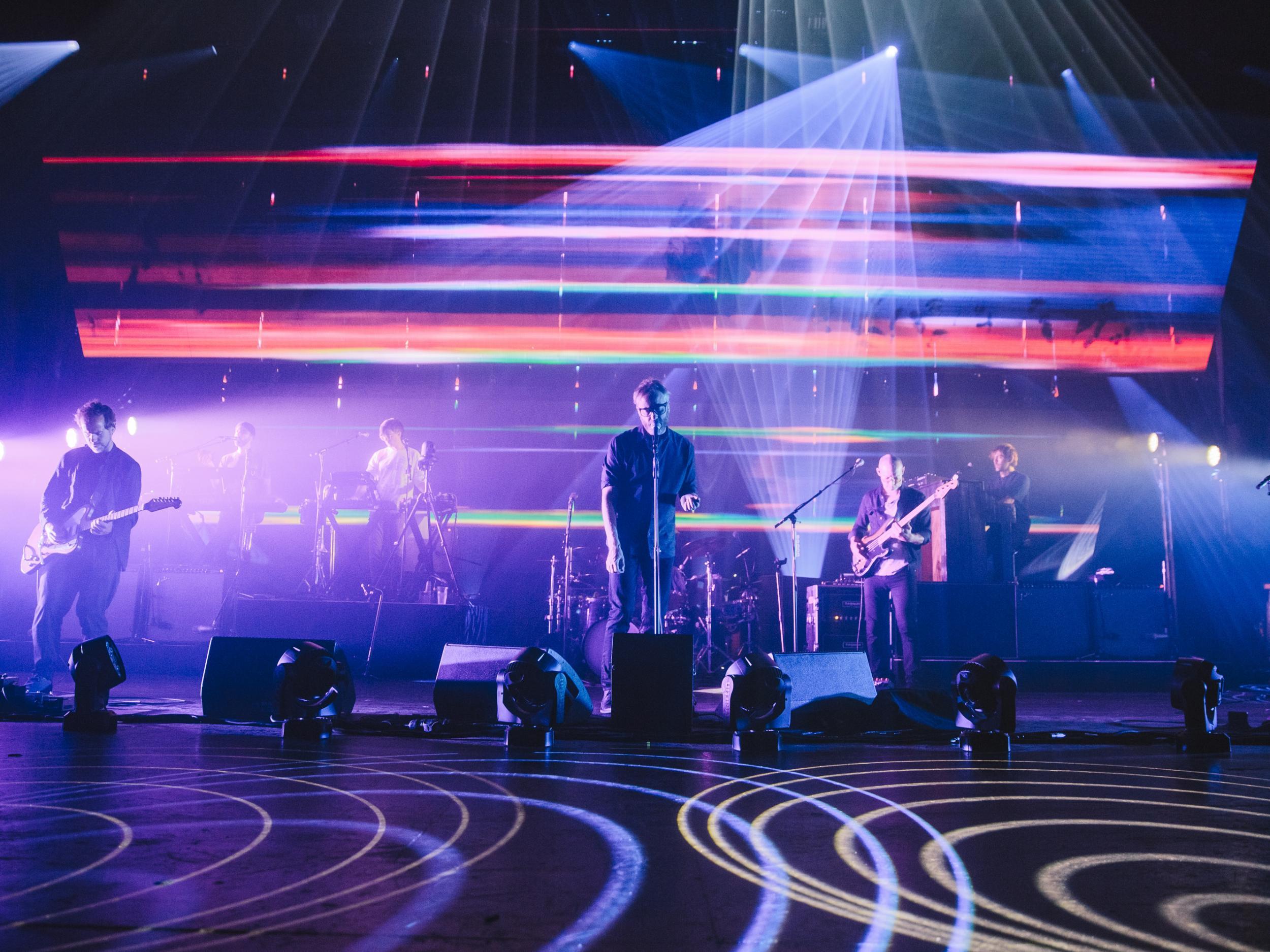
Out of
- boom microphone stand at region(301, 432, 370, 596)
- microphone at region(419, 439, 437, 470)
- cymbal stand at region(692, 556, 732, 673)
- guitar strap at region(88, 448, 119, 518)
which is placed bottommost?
cymbal stand at region(692, 556, 732, 673)

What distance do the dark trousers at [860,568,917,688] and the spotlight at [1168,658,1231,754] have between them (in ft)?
6.51

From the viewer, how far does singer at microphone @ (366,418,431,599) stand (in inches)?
345

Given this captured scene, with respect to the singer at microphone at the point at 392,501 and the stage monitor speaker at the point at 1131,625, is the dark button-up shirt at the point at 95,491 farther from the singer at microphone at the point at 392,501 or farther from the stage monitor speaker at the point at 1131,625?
the stage monitor speaker at the point at 1131,625

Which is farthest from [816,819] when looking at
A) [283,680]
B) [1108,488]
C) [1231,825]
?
[1108,488]

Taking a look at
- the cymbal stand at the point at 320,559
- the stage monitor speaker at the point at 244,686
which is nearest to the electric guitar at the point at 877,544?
the stage monitor speaker at the point at 244,686

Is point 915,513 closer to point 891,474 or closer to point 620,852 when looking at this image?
point 891,474

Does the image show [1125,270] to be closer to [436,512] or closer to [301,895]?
[436,512]

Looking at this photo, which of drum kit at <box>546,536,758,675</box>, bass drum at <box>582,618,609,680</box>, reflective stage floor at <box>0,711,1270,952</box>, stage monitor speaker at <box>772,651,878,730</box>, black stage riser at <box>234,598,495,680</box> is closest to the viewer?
reflective stage floor at <box>0,711,1270,952</box>

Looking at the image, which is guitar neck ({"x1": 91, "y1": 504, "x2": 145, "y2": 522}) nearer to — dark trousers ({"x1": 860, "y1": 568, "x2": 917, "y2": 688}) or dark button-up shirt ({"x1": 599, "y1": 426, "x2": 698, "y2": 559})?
dark button-up shirt ({"x1": 599, "y1": 426, "x2": 698, "y2": 559})

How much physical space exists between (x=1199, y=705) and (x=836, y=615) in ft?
12.7

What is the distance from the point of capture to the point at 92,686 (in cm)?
417

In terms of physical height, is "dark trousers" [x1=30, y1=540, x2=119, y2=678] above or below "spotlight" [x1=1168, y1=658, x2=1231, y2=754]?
above

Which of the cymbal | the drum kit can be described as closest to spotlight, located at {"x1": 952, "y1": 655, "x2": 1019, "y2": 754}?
the drum kit

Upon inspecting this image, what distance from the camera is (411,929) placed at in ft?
4.91
